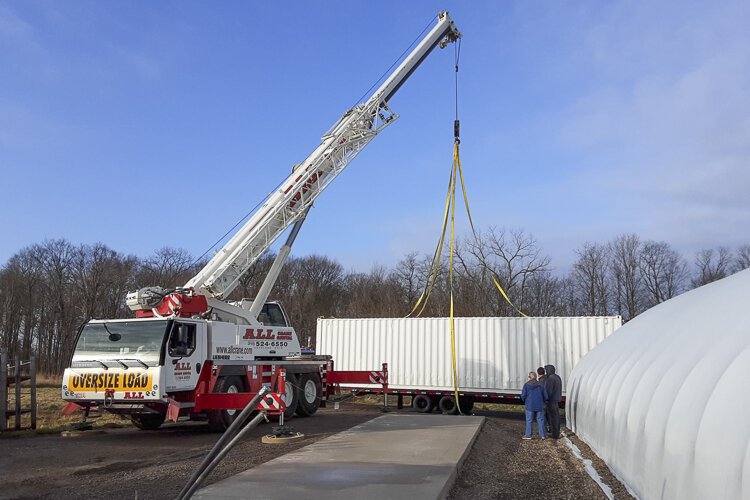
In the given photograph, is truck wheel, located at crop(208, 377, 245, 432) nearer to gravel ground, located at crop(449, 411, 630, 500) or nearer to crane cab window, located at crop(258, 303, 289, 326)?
crane cab window, located at crop(258, 303, 289, 326)

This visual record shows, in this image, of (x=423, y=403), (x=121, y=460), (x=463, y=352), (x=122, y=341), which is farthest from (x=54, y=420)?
(x=463, y=352)

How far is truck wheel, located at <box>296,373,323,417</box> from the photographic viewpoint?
53.1 feet

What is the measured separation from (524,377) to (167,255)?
56601 millimetres

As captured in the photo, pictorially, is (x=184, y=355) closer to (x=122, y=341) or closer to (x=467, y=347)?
(x=122, y=341)

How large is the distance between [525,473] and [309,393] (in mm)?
8617

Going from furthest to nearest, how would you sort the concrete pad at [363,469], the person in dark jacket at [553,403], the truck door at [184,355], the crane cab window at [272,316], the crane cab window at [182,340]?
the crane cab window at [272,316] < the person in dark jacket at [553,403] < the crane cab window at [182,340] < the truck door at [184,355] < the concrete pad at [363,469]

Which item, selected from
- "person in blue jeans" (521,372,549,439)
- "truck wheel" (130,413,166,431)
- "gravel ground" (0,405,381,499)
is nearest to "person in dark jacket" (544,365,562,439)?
"person in blue jeans" (521,372,549,439)

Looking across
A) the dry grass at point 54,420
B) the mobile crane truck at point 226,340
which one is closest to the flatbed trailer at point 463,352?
the mobile crane truck at point 226,340

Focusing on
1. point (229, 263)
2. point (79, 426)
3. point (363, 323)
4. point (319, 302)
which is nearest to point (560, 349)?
point (363, 323)

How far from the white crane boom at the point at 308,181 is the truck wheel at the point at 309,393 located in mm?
2941

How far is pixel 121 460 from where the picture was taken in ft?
32.6

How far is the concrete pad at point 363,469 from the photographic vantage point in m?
7.04

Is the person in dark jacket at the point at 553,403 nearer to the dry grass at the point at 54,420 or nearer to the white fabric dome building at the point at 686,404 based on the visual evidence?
the white fabric dome building at the point at 686,404

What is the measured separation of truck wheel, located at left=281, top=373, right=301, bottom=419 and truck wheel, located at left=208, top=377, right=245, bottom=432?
199 centimetres
